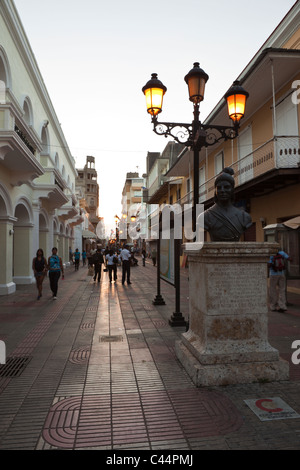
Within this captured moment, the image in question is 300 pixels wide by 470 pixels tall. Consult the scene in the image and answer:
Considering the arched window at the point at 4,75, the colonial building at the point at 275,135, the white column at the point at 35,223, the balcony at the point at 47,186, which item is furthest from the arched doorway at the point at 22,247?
the colonial building at the point at 275,135

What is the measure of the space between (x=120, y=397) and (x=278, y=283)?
6193 mm

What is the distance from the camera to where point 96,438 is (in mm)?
2787

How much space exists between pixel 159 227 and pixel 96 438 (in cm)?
647

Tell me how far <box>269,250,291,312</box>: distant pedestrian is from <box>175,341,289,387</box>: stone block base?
473cm

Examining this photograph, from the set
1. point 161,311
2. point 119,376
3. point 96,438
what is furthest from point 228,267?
point 161,311

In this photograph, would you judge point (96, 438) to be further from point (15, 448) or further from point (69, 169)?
point (69, 169)

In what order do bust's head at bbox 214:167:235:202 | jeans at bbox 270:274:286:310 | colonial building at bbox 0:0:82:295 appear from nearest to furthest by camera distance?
bust's head at bbox 214:167:235:202 → jeans at bbox 270:274:286:310 → colonial building at bbox 0:0:82:295

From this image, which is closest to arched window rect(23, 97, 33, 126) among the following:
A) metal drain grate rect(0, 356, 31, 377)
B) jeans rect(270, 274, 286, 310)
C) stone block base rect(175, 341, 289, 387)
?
metal drain grate rect(0, 356, 31, 377)

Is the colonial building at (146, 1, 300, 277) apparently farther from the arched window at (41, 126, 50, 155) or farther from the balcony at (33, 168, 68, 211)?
the arched window at (41, 126, 50, 155)

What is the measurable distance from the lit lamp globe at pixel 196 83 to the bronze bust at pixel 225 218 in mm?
2199

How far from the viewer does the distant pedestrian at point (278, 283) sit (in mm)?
8352

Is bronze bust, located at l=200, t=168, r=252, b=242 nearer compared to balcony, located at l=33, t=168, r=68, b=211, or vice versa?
bronze bust, located at l=200, t=168, r=252, b=242

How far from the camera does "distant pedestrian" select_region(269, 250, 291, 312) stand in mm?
8352

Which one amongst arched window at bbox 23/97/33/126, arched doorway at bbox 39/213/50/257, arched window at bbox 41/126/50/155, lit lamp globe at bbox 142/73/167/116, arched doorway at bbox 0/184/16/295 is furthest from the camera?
arched doorway at bbox 39/213/50/257
